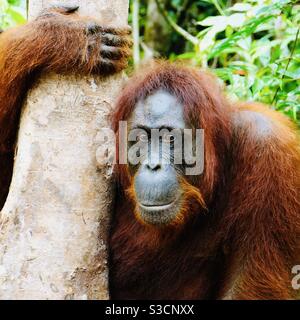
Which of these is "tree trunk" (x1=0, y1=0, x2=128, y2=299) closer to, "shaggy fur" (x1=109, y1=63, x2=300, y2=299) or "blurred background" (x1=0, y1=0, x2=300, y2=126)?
"shaggy fur" (x1=109, y1=63, x2=300, y2=299)

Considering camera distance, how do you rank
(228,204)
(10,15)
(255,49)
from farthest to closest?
(10,15) → (255,49) → (228,204)

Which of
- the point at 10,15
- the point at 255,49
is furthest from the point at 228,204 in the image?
the point at 10,15

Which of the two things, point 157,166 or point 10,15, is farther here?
point 10,15

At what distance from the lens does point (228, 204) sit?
358cm

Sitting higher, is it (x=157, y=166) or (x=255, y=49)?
(x=255, y=49)

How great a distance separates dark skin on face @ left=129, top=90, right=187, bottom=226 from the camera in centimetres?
328

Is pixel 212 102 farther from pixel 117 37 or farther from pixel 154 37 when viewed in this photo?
pixel 154 37

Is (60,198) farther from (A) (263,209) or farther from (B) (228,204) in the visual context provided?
(A) (263,209)

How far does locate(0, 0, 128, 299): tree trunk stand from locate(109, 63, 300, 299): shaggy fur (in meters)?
0.22

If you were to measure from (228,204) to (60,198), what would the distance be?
2.95ft

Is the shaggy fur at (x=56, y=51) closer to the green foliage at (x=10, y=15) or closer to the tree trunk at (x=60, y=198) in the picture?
the tree trunk at (x=60, y=198)

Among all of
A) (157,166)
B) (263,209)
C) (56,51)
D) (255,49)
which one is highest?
(255,49)

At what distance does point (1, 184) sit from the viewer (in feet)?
13.9

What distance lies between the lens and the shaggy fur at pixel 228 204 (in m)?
3.46
